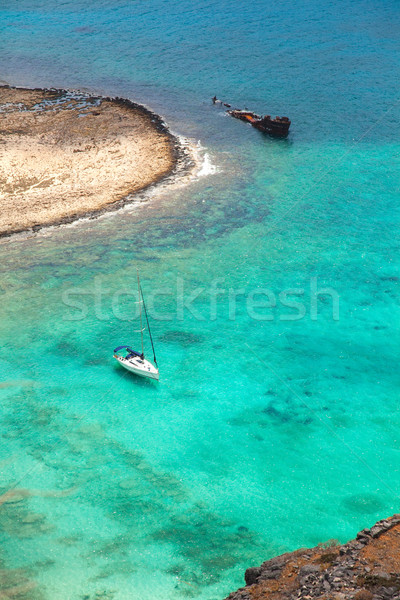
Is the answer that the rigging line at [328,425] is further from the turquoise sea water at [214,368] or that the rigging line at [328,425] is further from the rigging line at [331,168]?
the rigging line at [331,168]

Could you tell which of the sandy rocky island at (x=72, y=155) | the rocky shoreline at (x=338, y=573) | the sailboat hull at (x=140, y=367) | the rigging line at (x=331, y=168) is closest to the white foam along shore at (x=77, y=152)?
the sandy rocky island at (x=72, y=155)

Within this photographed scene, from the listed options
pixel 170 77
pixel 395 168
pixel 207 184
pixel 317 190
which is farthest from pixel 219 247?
pixel 170 77

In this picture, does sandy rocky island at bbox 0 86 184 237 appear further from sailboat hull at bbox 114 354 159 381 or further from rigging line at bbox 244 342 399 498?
rigging line at bbox 244 342 399 498

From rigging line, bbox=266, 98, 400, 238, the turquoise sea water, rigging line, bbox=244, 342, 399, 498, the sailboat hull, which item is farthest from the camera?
rigging line, bbox=266, 98, 400, 238

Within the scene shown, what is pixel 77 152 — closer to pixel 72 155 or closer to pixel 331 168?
pixel 72 155

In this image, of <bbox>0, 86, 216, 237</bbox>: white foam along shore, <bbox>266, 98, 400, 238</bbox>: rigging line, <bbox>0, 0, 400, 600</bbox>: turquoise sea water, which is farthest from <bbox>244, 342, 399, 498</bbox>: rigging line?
<bbox>0, 86, 216, 237</bbox>: white foam along shore

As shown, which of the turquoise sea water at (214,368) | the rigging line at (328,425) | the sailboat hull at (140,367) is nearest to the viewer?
the turquoise sea water at (214,368)
